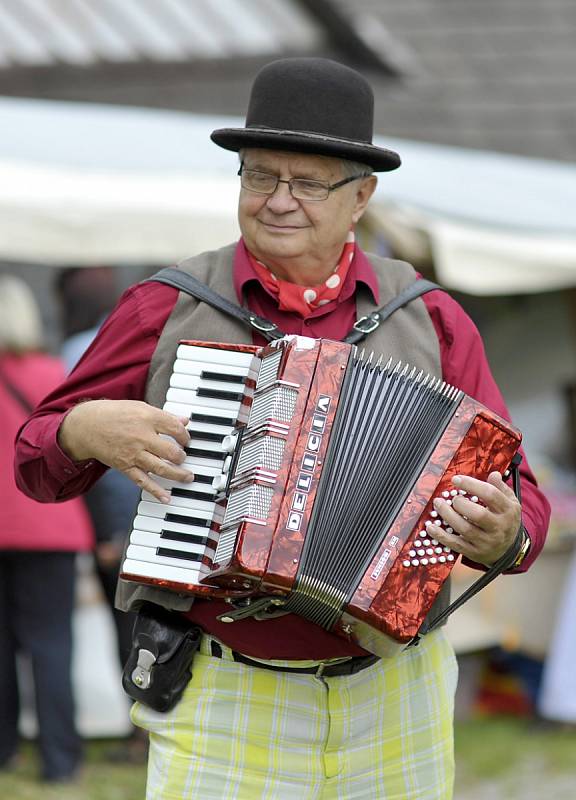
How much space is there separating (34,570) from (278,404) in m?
2.72

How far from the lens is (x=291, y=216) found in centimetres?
250

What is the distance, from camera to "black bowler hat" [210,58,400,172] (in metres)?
2.48

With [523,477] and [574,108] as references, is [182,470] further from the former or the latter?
[574,108]

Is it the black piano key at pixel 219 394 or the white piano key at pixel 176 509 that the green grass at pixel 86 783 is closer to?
the white piano key at pixel 176 509

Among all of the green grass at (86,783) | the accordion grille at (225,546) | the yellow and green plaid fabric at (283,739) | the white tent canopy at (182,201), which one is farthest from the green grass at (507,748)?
the accordion grille at (225,546)

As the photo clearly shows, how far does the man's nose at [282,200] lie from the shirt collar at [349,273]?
0.15m

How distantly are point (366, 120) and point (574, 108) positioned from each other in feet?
24.8

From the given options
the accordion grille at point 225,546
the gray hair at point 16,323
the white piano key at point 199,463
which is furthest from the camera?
the gray hair at point 16,323

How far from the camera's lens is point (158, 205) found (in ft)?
17.7

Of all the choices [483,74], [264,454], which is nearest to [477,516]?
[264,454]

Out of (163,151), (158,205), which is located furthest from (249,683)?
(163,151)

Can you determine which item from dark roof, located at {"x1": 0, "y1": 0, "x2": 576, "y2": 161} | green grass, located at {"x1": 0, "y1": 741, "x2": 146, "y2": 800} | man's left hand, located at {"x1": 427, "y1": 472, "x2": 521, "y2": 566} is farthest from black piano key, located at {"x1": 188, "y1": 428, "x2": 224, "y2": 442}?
dark roof, located at {"x1": 0, "y1": 0, "x2": 576, "y2": 161}

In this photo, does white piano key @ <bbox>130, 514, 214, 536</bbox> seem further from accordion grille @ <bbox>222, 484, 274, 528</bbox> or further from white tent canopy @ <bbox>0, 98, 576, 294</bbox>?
white tent canopy @ <bbox>0, 98, 576, 294</bbox>

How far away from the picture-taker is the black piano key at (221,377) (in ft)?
7.82
